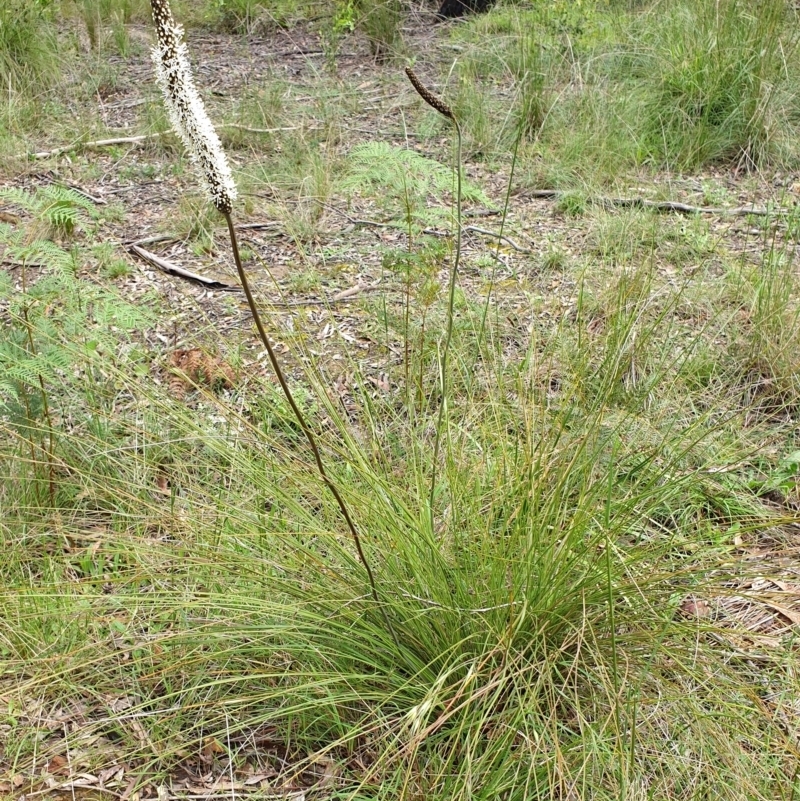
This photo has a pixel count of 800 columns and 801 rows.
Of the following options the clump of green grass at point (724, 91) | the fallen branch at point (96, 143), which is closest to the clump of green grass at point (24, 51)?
the fallen branch at point (96, 143)

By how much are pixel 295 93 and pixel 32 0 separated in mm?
2427

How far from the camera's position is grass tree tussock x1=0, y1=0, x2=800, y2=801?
1.91 meters

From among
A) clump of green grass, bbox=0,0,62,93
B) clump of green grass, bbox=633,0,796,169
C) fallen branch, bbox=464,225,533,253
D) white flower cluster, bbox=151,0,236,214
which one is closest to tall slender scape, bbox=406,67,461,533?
white flower cluster, bbox=151,0,236,214

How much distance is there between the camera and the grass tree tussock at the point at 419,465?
191 cm

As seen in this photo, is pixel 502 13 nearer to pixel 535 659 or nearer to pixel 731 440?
pixel 731 440

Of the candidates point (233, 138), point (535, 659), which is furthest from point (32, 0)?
point (535, 659)

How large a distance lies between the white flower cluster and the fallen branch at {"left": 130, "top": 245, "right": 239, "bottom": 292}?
123 inches

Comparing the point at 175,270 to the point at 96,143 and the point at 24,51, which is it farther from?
the point at 24,51

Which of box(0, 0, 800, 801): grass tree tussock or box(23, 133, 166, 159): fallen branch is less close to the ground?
box(23, 133, 166, 159): fallen branch

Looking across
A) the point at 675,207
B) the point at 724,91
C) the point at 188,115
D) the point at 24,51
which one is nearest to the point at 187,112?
the point at 188,115

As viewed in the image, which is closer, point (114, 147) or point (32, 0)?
point (114, 147)

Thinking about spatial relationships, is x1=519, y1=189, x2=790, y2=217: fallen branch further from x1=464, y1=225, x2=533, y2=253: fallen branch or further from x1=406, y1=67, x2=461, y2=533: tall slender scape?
x1=406, y1=67, x2=461, y2=533: tall slender scape

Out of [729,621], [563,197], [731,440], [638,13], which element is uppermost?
[638,13]

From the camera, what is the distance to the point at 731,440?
9.62ft
